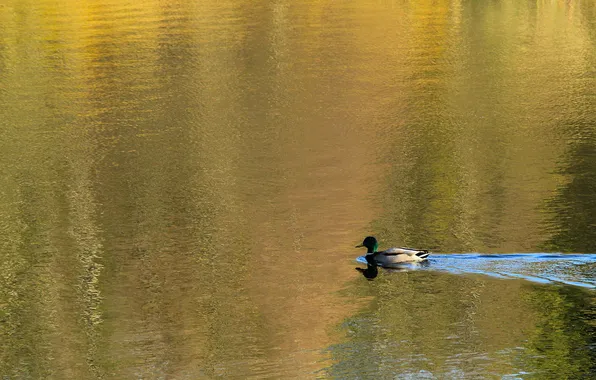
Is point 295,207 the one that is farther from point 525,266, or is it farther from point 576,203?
point 525,266

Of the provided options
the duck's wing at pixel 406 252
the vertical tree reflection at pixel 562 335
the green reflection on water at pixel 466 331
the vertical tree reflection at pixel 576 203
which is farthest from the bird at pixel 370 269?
the vertical tree reflection at pixel 576 203

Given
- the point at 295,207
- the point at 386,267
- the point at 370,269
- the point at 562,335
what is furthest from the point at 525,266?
the point at 295,207

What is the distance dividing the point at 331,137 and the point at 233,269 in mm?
13856

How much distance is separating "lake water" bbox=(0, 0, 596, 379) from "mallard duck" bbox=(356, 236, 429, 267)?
0.25 meters

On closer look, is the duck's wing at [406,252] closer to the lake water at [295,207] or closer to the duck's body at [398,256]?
the duck's body at [398,256]

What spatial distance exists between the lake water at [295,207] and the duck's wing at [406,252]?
38cm

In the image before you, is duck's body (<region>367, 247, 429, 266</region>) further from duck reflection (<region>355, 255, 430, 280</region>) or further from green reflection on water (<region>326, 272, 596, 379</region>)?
green reflection on water (<region>326, 272, 596, 379</region>)

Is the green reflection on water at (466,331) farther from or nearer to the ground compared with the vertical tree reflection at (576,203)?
farther from the ground

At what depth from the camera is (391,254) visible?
2378cm

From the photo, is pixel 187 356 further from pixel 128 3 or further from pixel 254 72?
pixel 128 3

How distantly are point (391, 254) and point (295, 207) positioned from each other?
5.57 m

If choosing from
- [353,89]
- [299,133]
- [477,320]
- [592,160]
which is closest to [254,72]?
[353,89]

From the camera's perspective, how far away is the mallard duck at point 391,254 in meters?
23.4

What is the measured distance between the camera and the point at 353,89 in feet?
149
